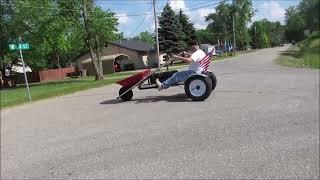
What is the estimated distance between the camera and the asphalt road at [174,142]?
610 centimetres

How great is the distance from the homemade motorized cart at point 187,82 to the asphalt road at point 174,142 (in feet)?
2.30

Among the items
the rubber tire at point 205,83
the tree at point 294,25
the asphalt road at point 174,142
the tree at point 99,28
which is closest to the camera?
the tree at point 294,25

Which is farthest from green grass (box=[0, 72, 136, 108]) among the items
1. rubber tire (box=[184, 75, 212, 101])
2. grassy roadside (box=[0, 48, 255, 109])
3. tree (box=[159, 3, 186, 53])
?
tree (box=[159, 3, 186, 53])

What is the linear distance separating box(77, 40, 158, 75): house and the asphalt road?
57.4 metres

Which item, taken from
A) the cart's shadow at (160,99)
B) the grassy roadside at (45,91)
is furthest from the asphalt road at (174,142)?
the grassy roadside at (45,91)

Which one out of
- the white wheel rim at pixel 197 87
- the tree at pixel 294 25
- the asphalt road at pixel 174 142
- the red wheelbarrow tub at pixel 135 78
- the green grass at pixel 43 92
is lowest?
the green grass at pixel 43 92

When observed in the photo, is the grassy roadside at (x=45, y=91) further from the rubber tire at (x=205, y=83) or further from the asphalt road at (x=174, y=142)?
the asphalt road at (x=174, y=142)

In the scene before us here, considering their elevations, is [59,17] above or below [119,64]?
above

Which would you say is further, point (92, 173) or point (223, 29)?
→ point (223, 29)

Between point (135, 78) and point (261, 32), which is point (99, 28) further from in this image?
point (261, 32)

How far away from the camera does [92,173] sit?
6090 mm

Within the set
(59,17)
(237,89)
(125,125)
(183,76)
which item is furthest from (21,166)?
(59,17)

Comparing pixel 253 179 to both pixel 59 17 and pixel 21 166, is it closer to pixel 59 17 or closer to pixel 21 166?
pixel 21 166

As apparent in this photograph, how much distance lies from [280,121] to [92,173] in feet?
12.5
